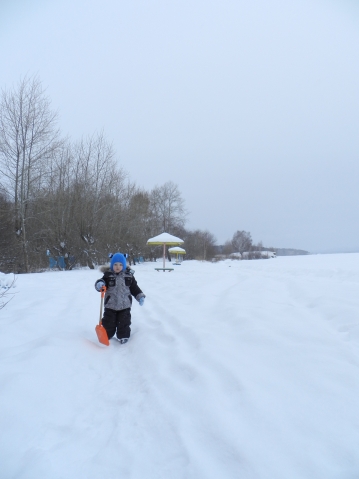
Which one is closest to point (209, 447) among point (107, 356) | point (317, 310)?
point (107, 356)

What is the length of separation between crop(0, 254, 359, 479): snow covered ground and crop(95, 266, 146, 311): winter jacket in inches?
17.9

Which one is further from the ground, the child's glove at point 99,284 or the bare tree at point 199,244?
the bare tree at point 199,244

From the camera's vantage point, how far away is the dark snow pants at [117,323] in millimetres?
4192

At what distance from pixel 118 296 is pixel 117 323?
1.20 ft

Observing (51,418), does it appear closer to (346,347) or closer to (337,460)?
(337,460)

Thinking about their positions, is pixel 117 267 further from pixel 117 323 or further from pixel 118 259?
pixel 117 323

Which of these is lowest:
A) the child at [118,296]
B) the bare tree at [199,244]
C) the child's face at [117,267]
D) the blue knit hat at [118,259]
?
the child at [118,296]

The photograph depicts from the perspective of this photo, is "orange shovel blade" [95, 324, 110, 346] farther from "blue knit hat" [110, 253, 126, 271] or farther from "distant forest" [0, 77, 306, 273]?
"distant forest" [0, 77, 306, 273]

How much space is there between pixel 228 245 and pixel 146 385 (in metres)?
76.2

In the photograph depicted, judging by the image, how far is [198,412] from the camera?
2184mm

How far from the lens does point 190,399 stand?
93.1 inches

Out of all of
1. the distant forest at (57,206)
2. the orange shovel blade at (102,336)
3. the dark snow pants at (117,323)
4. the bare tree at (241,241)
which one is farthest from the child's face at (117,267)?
the bare tree at (241,241)

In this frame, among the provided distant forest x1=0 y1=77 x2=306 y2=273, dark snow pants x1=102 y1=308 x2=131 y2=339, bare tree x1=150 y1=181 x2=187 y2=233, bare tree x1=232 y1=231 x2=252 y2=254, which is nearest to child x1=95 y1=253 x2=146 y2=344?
dark snow pants x1=102 y1=308 x2=131 y2=339

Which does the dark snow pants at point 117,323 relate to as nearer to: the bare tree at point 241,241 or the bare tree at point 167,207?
the bare tree at point 167,207
